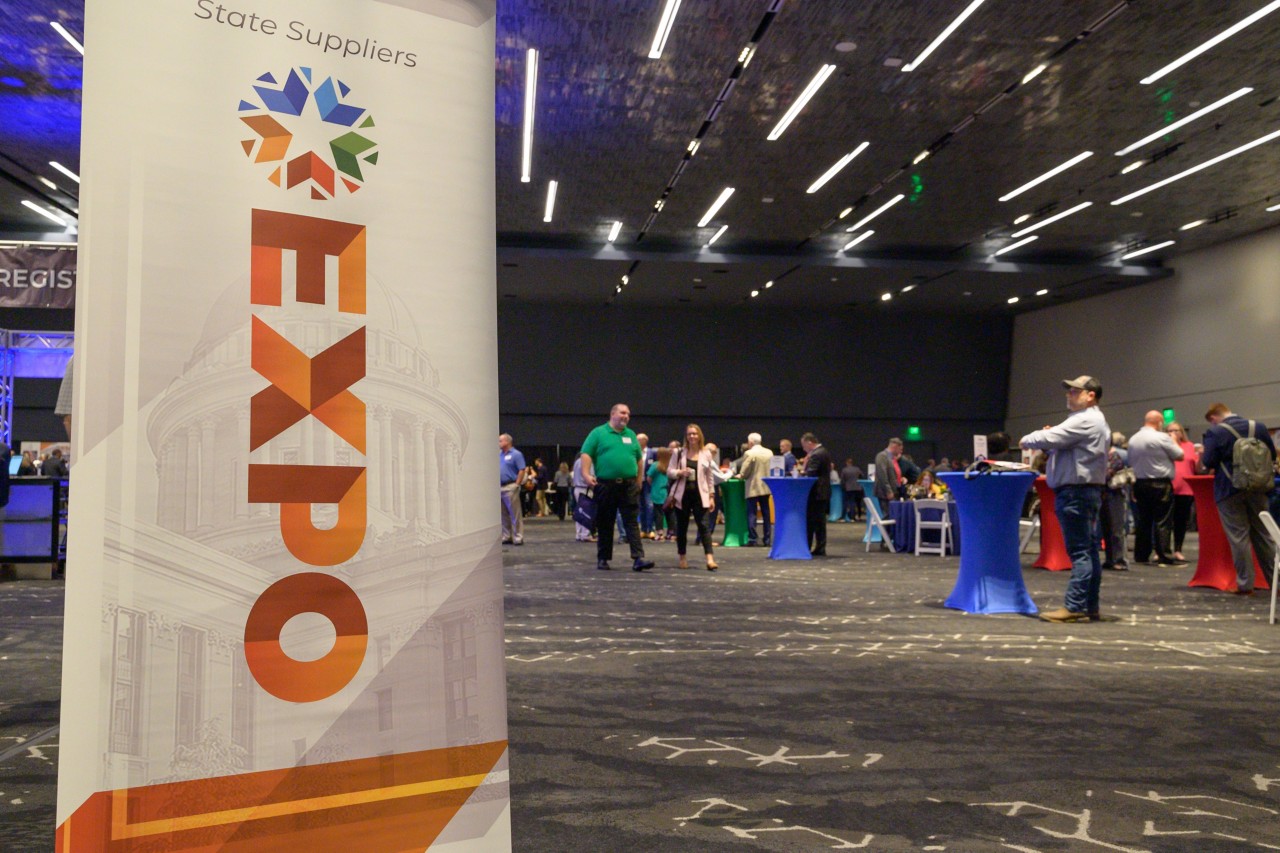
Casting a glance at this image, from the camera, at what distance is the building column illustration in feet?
5.07

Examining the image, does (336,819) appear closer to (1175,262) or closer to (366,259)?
(366,259)

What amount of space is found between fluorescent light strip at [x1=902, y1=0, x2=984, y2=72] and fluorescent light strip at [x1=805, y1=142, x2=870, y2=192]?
108 inches

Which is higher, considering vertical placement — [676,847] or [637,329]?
[637,329]

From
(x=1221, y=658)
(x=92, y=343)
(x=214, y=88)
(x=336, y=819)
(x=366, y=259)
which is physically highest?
(x=214, y=88)

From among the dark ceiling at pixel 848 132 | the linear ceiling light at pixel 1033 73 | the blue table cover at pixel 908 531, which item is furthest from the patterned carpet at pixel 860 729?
the linear ceiling light at pixel 1033 73

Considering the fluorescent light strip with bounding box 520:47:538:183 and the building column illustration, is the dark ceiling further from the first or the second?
the building column illustration

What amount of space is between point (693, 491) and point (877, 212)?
31.5 ft

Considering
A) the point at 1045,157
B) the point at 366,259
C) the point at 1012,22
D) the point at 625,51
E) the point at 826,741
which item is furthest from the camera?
the point at 1045,157

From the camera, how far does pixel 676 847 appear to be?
7.61 feet

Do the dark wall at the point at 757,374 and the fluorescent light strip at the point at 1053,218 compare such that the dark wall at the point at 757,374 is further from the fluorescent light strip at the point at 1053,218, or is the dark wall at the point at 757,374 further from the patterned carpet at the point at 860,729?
the patterned carpet at the point at 860,729

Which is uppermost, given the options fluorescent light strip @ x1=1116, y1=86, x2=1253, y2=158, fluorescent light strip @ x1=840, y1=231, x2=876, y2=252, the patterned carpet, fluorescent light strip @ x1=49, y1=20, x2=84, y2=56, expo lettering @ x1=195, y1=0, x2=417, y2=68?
fluorescent light strip @ x1=1116, y1=86, x2=1253, y2=158

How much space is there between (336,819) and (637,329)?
2586 cm

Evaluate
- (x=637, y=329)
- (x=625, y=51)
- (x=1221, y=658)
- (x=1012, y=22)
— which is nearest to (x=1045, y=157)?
(x=1012, y=22)

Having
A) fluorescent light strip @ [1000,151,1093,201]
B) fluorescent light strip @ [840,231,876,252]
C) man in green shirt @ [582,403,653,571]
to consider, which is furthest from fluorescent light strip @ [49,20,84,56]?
fluorescent light strip @ [840,231,876,252]
